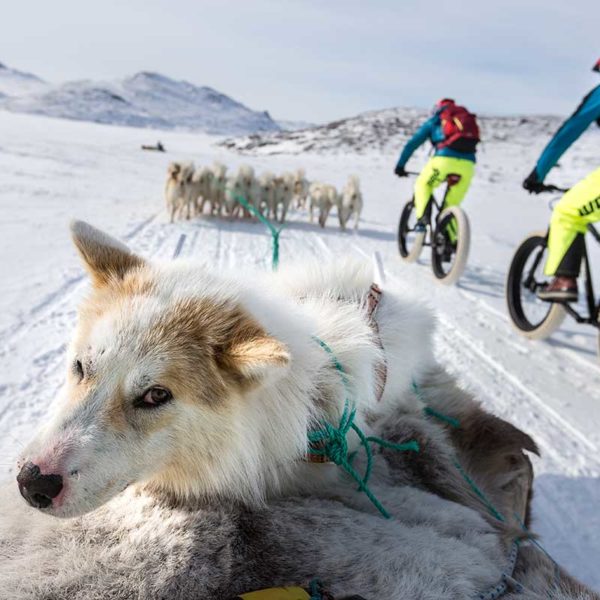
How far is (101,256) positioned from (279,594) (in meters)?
1.22

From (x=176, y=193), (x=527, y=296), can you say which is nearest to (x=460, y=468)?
(x=527, y=296)

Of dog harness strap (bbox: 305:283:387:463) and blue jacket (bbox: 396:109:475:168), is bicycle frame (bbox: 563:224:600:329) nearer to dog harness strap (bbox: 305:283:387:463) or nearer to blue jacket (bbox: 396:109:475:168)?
dog harness strap (bbox: 305:283:387:463)

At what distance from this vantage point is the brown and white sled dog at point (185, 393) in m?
1.30

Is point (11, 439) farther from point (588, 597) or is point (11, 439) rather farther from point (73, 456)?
point (588, 597)

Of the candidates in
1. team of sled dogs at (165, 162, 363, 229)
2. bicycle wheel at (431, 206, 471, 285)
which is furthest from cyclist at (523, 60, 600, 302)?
team of sled dogs at (165, 162, 363, 229)

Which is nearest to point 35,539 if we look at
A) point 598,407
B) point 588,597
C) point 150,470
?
point 150,470

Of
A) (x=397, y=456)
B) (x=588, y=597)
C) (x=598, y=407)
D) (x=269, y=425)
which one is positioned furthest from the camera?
(x=598, y=407)

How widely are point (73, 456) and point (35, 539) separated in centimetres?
20

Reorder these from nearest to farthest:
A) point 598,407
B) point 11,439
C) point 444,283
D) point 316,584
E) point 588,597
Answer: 1. point 316,584
2. point 588,597
3. point 11,439
4. point 598,407
5. point 444,283

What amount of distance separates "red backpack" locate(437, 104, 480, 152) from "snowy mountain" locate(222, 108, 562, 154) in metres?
29.5

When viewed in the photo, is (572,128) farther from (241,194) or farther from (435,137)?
(241,194)

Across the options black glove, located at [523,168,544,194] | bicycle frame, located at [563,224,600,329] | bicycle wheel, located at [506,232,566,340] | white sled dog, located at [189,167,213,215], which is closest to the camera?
bicycle frame, located at [563,224,600,329]

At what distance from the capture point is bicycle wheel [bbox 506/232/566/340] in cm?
487

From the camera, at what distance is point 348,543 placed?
1.25 meters
